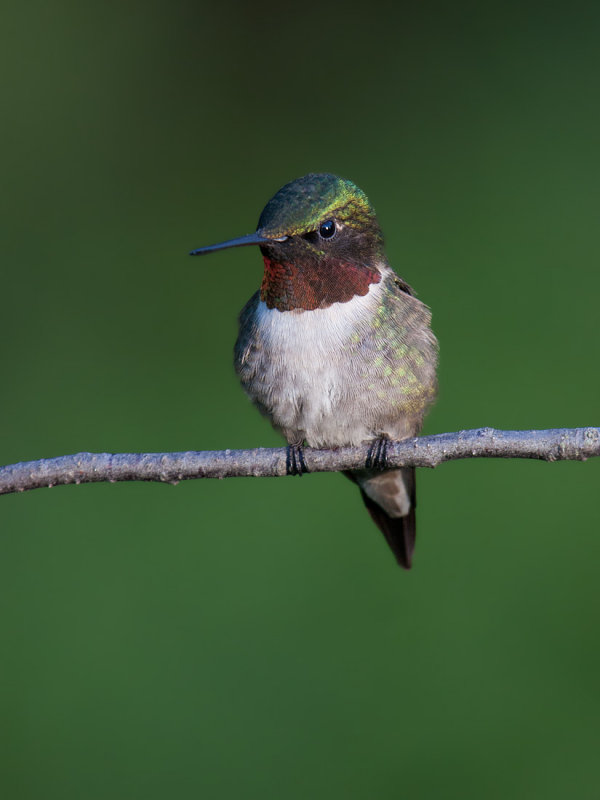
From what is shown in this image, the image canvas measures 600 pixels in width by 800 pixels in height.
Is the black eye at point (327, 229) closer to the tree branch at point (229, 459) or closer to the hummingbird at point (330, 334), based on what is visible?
the hummingbird at point (330, 334)

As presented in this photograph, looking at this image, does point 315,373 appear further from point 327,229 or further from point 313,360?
point 327,229

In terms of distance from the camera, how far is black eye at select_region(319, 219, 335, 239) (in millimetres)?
3465

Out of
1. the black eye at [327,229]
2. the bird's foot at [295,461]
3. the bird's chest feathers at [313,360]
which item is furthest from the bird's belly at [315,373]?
the black eye at [327,229]

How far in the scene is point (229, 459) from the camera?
3.03m

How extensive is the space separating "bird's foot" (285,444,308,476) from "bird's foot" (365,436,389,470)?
0.25 metres

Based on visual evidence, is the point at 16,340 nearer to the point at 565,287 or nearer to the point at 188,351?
the point at 188,351

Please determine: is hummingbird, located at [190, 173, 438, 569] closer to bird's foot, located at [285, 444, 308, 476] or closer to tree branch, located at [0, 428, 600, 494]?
bird's foot, located at [285, 444, 308, 476]

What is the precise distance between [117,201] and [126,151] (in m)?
0.48

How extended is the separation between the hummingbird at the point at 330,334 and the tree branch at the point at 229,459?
40 centimetres

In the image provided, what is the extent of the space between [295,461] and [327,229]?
858 mm

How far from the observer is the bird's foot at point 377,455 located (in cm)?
347

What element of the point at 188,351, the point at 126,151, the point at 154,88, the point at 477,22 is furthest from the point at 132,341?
the point at 477,22

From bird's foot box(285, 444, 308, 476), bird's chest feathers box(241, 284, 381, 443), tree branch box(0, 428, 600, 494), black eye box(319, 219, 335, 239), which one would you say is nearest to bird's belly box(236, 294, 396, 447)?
bird's chest feathers box(241, 284, 381, 443)

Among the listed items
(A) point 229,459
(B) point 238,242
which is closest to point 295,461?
(A) point 229,459
